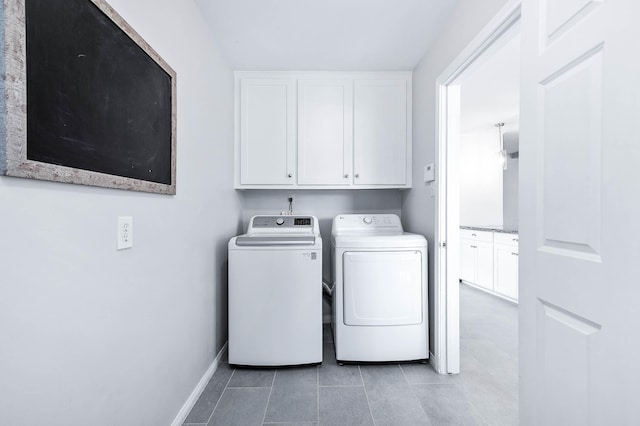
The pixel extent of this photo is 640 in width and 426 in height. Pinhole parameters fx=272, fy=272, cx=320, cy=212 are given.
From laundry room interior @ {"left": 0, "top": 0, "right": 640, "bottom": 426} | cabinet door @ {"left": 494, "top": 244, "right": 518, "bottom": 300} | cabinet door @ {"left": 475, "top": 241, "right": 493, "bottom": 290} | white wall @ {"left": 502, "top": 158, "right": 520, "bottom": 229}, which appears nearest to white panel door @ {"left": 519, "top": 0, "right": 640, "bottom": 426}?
laundry room interior @ {"left": 0, "top": 0, "right": 640, "bottom": 426}

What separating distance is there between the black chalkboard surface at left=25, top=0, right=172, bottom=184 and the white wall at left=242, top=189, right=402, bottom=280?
1475 millimetres

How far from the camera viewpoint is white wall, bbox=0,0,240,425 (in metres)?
0.67

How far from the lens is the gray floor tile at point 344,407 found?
1.46 m

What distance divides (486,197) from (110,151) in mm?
5063

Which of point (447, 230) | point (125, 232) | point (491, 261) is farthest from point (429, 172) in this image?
point (491, 261)

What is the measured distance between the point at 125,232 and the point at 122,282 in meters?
0.18

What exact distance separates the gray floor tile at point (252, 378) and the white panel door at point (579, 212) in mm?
1410

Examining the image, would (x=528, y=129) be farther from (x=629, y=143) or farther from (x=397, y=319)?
(x=397, y=319)

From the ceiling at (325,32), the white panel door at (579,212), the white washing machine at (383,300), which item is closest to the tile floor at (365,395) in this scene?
the white washing machine at (383,300)

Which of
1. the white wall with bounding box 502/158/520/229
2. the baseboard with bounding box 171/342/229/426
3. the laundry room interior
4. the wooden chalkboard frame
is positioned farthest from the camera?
the white wall with bounding box 502/158/520/229

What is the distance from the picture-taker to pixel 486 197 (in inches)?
180

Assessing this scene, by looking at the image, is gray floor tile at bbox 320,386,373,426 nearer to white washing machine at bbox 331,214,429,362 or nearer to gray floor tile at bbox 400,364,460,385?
white washing machine at bbox 331,214,429,362

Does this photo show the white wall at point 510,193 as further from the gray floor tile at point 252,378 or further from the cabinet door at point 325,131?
the gray floor tile at point 252,378

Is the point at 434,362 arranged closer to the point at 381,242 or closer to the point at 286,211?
the point at 381,242
